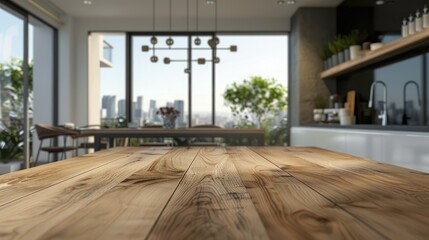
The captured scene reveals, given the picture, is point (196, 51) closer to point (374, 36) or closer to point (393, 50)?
point (374, 36)

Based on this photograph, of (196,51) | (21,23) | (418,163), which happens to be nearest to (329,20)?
(196,51)

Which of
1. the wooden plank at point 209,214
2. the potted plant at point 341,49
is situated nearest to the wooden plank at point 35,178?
the wooden plank at point 209,214

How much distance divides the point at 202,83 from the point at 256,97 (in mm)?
969

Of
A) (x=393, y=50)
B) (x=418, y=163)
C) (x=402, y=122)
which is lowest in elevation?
(x=418, y=163)

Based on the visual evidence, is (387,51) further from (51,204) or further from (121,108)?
(121,108)

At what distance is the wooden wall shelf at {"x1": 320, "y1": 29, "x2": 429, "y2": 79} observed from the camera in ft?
11.6

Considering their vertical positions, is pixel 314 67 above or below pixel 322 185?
above

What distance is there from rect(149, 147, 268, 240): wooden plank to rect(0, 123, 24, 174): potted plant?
16.9 feet

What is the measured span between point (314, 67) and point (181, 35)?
2.33 meters

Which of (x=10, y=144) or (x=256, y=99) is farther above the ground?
(x=256, y=99)

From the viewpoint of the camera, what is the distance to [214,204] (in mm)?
677

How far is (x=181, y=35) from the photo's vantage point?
7266 mm

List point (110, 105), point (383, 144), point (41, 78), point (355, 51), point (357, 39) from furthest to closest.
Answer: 1. point (110, 105)
2. point (41, 78)
3. point (357, 39)
4. point (355, 51)
5. point (383, 144)

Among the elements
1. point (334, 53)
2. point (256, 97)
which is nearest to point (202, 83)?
point (256, 97)
